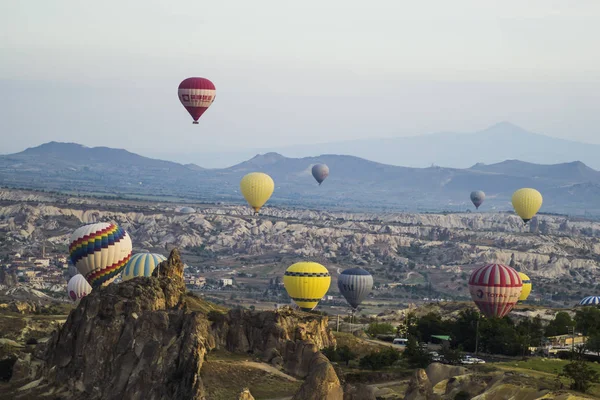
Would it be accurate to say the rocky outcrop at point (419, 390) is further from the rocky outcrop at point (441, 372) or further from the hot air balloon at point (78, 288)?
the hot air balloon at point (78, 288)

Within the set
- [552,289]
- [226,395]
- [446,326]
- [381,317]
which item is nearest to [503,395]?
[226,395]

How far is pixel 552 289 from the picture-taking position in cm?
19375

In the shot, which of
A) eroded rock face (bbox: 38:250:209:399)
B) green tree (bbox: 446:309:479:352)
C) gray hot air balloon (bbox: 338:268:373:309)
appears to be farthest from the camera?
gray hot air balloon (bbox: 338:268:373:309)

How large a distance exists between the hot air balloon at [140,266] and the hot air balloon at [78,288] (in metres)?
23.5

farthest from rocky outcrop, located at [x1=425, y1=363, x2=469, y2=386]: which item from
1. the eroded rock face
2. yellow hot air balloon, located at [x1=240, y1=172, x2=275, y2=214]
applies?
yellow hot air balloon, located at [x1=240, y1=172, x2=275, y2=214]

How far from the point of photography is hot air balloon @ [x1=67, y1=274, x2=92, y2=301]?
398 ft

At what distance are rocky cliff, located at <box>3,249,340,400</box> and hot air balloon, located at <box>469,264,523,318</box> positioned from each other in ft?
88.5

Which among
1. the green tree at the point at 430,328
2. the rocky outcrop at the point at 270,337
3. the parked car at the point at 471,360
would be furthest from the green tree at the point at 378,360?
the green tree at the point at 430,328

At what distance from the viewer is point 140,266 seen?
96688 mm

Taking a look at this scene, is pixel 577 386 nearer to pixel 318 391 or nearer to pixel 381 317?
pixel 318 391

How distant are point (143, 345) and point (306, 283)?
42.5 meters

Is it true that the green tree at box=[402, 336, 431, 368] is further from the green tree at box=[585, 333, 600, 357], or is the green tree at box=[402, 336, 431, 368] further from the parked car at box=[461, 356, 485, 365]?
the green tree at box=[585, 333, 600, 357]

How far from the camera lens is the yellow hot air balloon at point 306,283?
103125mm

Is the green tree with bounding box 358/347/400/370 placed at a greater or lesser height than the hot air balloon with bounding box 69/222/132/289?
lesser
